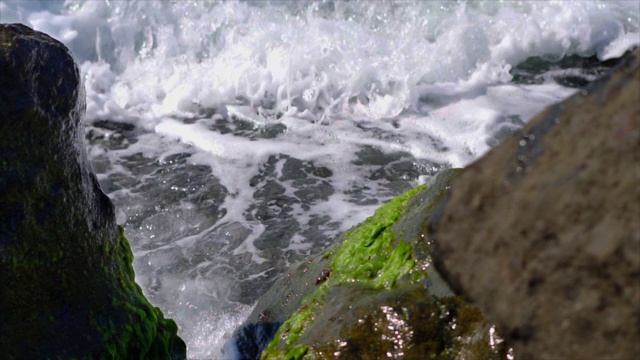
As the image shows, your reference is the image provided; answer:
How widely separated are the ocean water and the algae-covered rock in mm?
1573

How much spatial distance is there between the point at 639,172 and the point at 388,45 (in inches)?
335

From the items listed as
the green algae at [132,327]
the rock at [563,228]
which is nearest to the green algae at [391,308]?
the green algae at [132,327]

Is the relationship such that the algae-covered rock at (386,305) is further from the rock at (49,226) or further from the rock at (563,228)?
the rock at (563,228)

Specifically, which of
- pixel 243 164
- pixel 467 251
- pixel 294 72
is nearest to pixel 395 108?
pixel 294 72

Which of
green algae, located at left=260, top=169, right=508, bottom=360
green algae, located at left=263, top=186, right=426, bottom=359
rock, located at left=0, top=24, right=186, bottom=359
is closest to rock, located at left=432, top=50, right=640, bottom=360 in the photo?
green algae, located at left=260, top=169, right=508, bottom=360

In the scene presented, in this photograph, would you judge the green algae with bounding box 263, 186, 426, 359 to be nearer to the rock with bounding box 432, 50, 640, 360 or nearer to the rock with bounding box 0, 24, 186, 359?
the rock with bounding box 0, 24, 186, 359

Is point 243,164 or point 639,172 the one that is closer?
point 639,172

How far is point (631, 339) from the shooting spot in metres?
1.69

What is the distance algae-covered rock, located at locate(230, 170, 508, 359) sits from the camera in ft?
10.1

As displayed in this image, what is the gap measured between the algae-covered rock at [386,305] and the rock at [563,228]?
1.17 metres

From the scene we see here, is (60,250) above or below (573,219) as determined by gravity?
below

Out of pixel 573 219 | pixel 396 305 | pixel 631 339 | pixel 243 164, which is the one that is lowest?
pixel 243 164

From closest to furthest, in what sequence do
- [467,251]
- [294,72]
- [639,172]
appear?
[639,172], [467,251], [294,72]

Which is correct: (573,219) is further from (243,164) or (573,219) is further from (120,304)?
(243,164)
